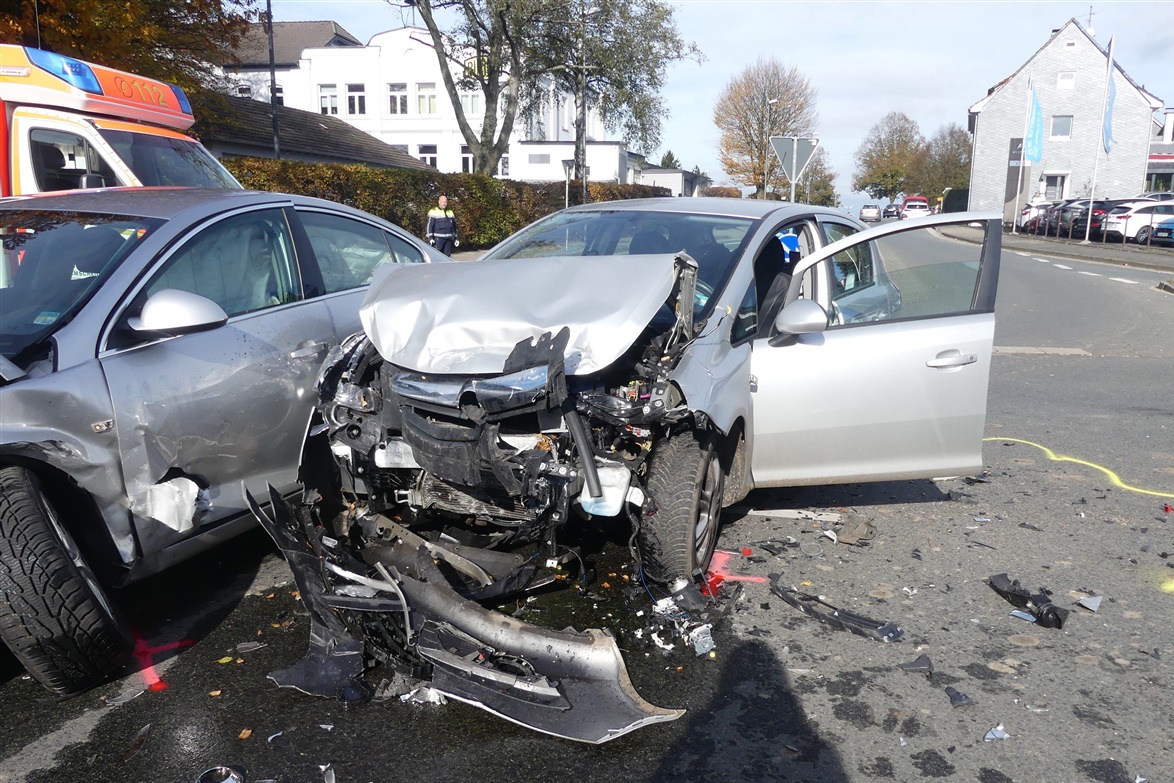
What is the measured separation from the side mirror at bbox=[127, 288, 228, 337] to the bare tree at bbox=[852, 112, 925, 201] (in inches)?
3275

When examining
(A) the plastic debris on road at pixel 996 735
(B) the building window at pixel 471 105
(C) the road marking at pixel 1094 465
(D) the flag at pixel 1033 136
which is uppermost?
(B) the building window at pixel 471 105

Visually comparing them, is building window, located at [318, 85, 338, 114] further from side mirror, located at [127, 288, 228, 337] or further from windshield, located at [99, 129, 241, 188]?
side mirror, located at [127, 288, 228, 337]

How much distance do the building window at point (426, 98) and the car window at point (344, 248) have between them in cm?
5596

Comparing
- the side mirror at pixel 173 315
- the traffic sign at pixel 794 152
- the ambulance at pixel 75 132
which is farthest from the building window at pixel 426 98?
the side mirror at pixel 173 315

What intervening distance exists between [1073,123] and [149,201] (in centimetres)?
6062

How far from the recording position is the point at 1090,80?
53.6 metres

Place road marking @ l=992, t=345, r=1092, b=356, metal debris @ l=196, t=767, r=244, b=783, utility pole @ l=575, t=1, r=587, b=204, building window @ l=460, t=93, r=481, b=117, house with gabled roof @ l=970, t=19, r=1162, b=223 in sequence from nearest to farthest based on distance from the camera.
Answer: metal debris @ l=196, t=767, r=244, b=783 → road marking @ l=992, t=345, r=1092, b=356 → utility pole @ l=575, t=1, r=587, b=204 → house with gabled roof @ l=970, t=19, r=1162, b=223 → building window @ l=460, t=93, r=481, b=117

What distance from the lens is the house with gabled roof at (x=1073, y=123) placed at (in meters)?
53.2

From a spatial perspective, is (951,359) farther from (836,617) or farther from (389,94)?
(389,94)

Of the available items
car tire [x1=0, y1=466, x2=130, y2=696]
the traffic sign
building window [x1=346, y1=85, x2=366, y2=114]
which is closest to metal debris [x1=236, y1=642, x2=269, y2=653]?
car tire [x1=0, y1=466, x2=130, y2=696]

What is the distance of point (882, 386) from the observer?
448 cm

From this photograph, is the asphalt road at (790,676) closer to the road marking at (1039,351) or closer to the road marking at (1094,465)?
the road marking at (1094,465)

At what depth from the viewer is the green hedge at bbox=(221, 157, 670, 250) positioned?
1969 cm

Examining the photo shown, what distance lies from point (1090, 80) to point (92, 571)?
62.7 meters
